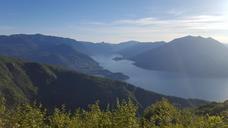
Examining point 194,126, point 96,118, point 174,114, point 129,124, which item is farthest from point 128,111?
point 174,114

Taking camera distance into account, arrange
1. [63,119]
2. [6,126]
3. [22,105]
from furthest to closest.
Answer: [63,119] → [22,105] → [6,126]

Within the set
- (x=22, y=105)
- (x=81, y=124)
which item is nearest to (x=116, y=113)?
(x=81, y=124)

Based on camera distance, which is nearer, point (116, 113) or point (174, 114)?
point (116, 113)

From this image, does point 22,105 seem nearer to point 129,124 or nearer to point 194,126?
point 129,124

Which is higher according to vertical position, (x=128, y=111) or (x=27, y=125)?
(x=128, y=111)

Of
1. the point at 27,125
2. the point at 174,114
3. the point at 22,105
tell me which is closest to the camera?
the point at 27,125

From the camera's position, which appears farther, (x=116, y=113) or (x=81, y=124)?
(x=81, y=124)

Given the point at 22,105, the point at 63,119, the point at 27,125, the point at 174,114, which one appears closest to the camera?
the point at 27,125

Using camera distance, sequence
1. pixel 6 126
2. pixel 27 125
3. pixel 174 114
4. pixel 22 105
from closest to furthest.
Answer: pixel 6 126, pixel 27 125, pixel 22 105, pixel 174 114

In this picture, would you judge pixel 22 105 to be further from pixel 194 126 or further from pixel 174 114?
pixel 174 114
